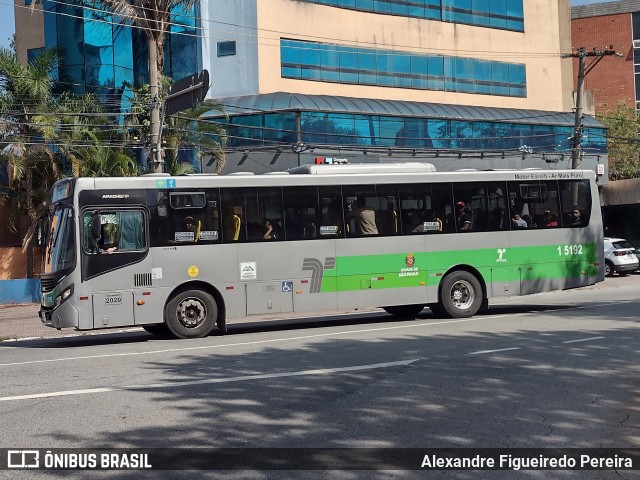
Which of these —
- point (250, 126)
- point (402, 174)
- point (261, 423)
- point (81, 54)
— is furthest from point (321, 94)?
point (261, 423)

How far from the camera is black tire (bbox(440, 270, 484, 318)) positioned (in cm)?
1956

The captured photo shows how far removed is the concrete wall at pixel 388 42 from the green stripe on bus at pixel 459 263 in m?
21.8

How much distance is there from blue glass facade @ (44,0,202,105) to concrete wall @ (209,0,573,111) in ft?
4.77

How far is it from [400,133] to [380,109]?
169 centimetres

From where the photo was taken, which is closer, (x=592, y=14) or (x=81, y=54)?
(x=81, y=54)

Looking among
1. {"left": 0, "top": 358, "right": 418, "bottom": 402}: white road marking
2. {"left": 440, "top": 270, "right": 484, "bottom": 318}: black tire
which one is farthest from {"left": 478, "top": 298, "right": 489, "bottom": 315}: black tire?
{"left": 0, "top": 358, "right": 418, "bottom": 402}: white road marking

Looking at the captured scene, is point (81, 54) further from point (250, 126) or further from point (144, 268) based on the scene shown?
point (144, 268)

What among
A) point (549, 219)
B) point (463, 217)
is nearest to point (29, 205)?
point (463, 217)

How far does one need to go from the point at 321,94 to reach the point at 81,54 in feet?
37.3

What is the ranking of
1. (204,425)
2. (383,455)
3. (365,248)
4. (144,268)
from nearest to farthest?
1. (383,455)
2. (204,425)
3. (144,268)
4. (365,248)

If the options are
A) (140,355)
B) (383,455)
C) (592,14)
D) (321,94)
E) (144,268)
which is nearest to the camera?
(383,455)

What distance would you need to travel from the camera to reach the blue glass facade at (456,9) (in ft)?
143

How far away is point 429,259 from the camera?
764 inches

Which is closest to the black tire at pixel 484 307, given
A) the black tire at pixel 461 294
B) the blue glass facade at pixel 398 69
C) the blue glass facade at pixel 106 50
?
the black tire at pixel 461 294
